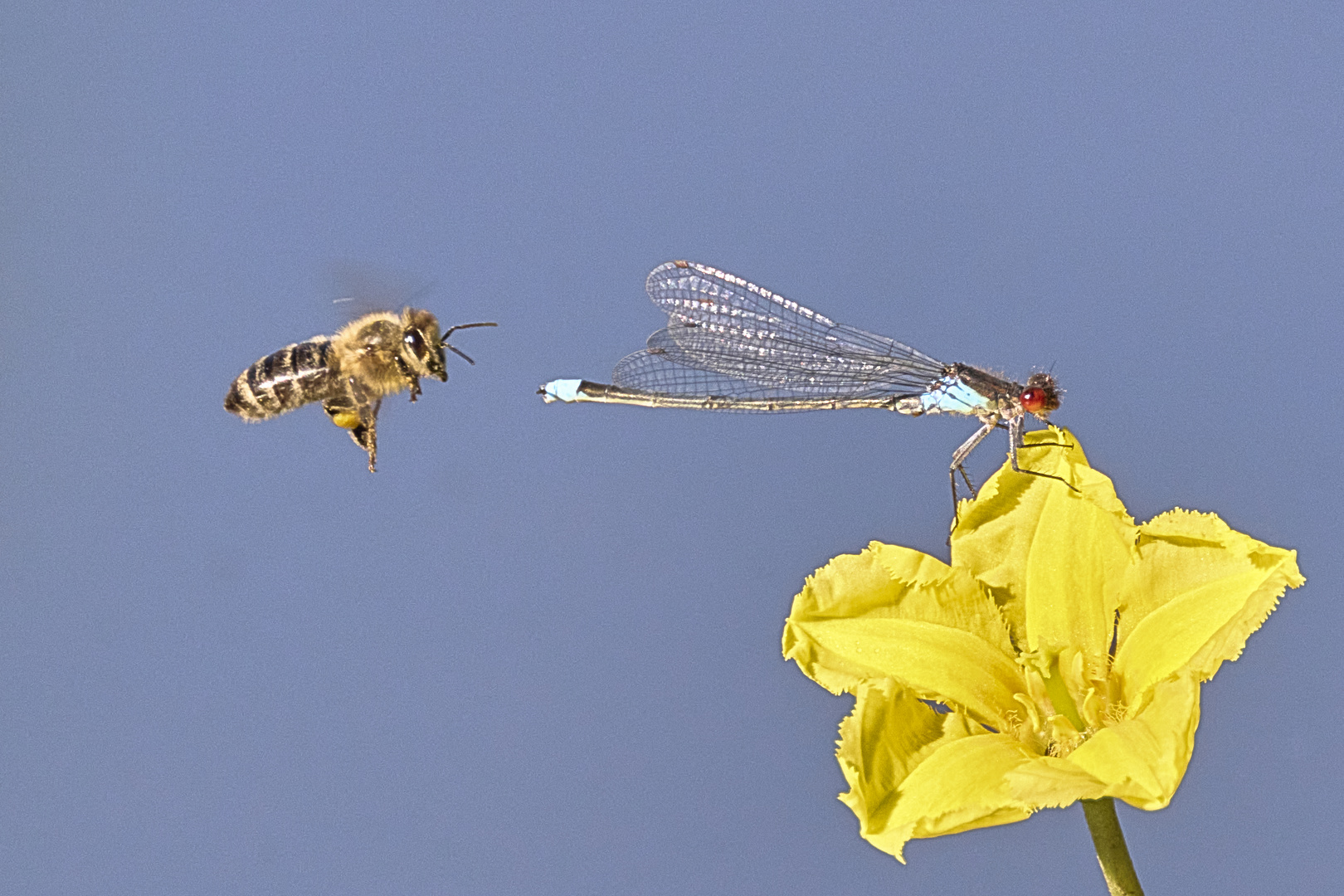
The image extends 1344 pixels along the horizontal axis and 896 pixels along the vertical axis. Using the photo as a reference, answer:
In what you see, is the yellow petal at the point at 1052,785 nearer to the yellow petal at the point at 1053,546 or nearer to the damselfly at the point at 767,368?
the yellow petal at the point at 1053,546

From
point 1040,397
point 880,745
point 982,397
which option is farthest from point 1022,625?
point 982,397

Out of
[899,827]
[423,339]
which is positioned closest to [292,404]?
[423,339]

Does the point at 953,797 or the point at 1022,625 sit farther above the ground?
the point at 1022,625

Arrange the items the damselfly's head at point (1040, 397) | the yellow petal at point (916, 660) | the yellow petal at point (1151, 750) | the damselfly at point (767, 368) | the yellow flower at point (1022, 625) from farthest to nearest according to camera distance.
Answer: the damselfly at point (767, 368)
the damselfly's head at point (1040, 397)
the yellow petal at point (916, 660)
the yellow flower at point (1022, 625)
the yellow petal at point (1151, 750)

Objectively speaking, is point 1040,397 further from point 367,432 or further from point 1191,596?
point 367,432

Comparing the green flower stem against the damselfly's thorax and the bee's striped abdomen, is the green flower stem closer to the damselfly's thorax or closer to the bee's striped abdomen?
the damselfly's thorax

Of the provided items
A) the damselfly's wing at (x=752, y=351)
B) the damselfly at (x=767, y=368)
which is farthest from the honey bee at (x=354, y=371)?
the damselfly's wing at (x=752, y=351)
